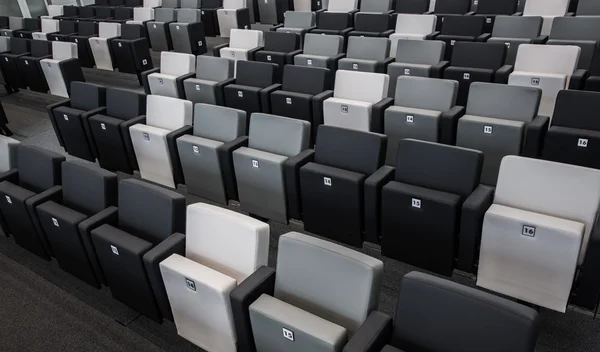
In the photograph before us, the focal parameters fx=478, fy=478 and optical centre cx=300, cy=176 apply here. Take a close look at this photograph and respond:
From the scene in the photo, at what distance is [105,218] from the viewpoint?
277 cm

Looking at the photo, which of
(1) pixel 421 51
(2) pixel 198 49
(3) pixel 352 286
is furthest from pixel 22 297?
(2) pixel 198 49

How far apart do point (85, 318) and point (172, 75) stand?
319 cm

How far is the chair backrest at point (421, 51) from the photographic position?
464cm

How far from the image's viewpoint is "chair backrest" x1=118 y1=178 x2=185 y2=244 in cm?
257

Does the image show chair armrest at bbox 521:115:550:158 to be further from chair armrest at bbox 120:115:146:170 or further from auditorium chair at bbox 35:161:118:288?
chair armrest at bbox 120:115:146:170

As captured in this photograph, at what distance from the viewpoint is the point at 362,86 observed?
13.5 ft

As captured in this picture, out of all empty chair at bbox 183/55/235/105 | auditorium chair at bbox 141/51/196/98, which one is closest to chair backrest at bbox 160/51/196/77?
auditorium chair at bbox 141/51/196/98

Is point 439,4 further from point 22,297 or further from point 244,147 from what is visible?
point 22,297

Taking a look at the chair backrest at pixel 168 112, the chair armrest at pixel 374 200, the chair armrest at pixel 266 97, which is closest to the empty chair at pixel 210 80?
the chair armrest at pixel 266 97

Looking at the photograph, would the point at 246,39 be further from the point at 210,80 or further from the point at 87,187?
the point at 87,187

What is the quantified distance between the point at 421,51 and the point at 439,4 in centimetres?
200

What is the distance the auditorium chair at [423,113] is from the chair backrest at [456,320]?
76.8 inches

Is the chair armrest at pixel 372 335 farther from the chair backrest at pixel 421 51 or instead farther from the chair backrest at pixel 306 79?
the chair backrest at pixel 421 51

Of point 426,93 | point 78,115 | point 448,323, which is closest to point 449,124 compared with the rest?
point 426,93
